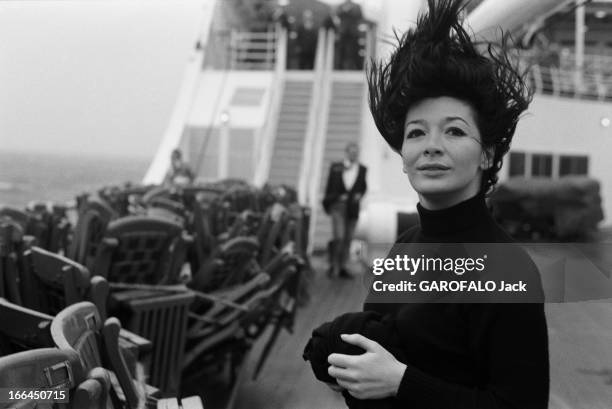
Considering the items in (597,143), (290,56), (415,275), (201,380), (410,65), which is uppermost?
(290,56)

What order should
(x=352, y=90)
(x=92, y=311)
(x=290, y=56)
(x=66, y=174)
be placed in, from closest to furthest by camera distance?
(x=92, y=311) < (x=66, y=174) < (x=352, y=90) < (x=290, y=56)

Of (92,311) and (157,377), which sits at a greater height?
(92,311)

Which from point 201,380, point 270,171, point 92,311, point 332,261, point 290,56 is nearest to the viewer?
point 92,311

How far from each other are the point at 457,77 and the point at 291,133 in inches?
444

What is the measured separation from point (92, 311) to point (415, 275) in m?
0.72

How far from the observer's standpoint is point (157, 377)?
2385mm

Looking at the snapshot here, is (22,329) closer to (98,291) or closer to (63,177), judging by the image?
(98,291)

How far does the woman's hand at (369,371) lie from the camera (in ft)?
2.98

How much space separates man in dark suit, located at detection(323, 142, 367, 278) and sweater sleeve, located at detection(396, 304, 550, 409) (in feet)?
19.3

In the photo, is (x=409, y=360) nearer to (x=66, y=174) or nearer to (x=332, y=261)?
(x=66, y=174)

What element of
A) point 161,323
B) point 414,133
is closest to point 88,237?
point 161,323

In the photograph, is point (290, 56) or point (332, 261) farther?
point (290, 56)

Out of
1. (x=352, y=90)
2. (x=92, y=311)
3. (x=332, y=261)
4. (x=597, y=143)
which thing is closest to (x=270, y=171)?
(x=352, y=90)

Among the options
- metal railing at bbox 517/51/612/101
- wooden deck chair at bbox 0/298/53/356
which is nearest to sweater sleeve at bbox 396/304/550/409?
wooden deck chair at bbox 0/298/53/356
